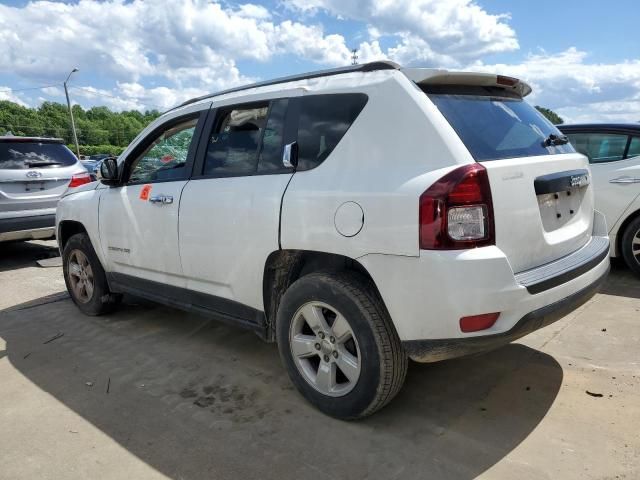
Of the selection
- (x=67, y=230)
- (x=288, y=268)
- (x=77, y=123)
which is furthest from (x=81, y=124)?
(x=288, y=268)

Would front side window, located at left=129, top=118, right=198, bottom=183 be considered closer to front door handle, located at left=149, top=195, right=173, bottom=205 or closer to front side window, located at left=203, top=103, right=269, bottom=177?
front door handle, located at left=149, top=195, right=173, bottom=205

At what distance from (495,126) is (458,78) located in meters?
0.33

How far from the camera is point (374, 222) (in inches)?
96.3

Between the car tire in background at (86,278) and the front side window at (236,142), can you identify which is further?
the car tire in background at (86,278)

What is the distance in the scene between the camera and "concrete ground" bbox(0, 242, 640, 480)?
247 cm

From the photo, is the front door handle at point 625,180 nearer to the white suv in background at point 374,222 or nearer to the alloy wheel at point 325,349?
the white suv in background at point 374,222

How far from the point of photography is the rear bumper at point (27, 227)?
22.4 feet

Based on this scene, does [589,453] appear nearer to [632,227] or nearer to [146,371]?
[146,371]

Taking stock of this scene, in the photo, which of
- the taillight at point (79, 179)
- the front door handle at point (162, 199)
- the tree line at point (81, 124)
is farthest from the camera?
the tree line at point (81, 124)

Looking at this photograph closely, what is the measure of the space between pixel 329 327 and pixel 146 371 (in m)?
1.59

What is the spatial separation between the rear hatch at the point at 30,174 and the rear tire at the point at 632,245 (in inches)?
288

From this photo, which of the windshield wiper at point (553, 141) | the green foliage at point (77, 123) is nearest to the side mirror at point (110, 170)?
the windshield wiper at point (553, 141)

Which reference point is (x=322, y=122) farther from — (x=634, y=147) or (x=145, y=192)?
(x=634, y=147)

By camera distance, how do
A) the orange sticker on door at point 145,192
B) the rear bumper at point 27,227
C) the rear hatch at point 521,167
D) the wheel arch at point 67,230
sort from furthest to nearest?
the rear bumper at point 27,227
the wheel arch at point 67,230
the orange sticker on door at point 145,192
the rear hatch at point 521,167
